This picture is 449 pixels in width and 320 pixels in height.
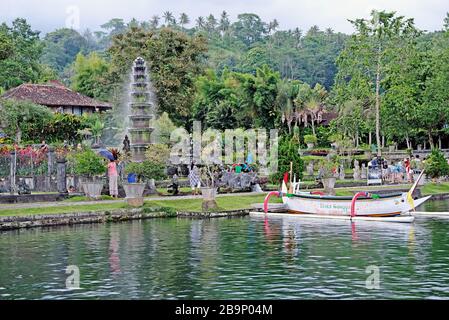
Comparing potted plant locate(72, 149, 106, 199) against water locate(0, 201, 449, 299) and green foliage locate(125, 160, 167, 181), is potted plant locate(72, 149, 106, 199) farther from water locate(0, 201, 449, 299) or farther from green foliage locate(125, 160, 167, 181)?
water locate(0, 201, 449, 299)

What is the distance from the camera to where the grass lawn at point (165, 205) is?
1319 inches

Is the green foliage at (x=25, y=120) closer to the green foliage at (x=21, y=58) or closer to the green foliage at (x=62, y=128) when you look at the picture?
the green foliage at (x=62, y=128)

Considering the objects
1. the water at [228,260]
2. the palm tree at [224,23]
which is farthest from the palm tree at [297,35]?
the water at [228,260]

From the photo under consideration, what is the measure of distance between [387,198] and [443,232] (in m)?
4.29

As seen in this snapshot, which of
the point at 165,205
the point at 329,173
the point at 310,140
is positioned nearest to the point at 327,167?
the point at 329,173

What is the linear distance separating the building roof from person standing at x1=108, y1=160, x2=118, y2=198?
30.2 meters

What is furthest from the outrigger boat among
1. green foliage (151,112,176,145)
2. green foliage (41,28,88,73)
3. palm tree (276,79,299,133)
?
green foliage (41,28,88,73)

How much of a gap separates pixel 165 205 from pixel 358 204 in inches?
352

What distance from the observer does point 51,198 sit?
37469 mm

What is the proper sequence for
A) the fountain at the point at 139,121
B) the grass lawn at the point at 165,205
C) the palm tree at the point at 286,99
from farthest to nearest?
the palm tree at the point at 286,99, the fountain at the point at 139,121, the grass lawn at the point at 165,205

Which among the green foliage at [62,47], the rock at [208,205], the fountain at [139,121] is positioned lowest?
the rock at [208,205]

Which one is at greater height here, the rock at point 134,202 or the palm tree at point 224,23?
the palm tree at point 224,23

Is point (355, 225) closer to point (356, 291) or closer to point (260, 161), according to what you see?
point (356, 291)

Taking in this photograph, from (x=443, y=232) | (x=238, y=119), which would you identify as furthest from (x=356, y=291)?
(x=238, y=119)
